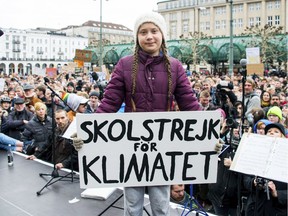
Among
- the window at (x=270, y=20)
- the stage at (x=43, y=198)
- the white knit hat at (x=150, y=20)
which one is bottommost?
the stage at (x=43, y=198)

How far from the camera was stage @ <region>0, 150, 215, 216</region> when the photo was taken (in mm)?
4012

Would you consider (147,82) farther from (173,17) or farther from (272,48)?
(173,17)

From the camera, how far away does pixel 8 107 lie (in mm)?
8109

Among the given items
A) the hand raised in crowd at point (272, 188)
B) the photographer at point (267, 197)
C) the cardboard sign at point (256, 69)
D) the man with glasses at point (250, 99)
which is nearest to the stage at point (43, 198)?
the photographer at point (267, 197)

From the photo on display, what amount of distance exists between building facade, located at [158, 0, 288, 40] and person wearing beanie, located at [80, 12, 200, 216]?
235 ft

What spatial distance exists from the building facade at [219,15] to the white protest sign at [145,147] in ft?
236

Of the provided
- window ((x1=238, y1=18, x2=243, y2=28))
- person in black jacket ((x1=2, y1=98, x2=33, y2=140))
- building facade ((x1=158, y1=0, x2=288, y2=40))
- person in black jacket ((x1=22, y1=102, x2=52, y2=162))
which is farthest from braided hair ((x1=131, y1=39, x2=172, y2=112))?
window ((x1=238, y1=18, x2=243, y2=28))

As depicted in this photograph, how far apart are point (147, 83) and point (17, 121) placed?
5213 mm

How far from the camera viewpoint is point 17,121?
7.14 metres

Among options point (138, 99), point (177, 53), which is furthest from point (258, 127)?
point (177, 53)

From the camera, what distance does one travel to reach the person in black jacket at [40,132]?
20.0 feet

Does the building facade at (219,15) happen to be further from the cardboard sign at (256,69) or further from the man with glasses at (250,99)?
the man with glasses at (250,99)

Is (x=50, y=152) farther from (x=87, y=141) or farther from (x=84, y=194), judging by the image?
(x=87, y=141)

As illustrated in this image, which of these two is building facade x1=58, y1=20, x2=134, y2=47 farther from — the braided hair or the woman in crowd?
the braided hair
